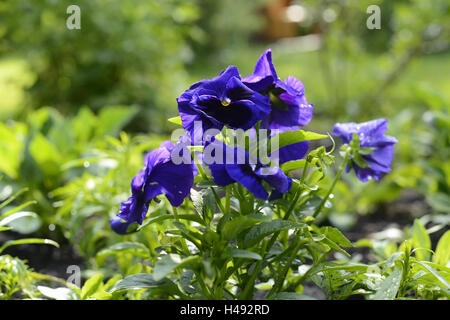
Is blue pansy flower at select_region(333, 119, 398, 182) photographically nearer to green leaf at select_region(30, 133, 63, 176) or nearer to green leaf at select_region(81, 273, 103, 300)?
green leaf at select_region(81, 273, 103, 300)

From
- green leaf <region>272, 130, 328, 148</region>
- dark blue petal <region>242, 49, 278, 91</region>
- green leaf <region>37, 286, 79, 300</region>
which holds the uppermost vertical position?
dark blue petal <region>242, 49, 278, 91</region>

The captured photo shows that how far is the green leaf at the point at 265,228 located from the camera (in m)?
1.00

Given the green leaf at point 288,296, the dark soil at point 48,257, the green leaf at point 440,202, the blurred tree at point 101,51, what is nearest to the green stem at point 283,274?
the green leaf at point 288,296

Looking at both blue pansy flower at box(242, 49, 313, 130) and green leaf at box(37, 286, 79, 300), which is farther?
green leaf at box(37, 286, 79, 300)

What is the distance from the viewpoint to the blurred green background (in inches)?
76.3

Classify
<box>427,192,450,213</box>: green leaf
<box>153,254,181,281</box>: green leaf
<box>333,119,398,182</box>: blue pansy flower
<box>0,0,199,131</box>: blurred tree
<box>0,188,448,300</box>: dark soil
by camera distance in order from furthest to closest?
<box>0,0,199,131</box>: blurred tree
<box>427,192,450,213</box>: green leaf
<box>0,188,448,300</box>: dark soil
<box>333,119,398,182</box>: blue pansy flower
<box>153,254,181,281</box>: green leaf

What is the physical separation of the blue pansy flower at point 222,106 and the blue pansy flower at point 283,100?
0.08 metres

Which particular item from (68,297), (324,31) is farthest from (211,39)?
(68,297)

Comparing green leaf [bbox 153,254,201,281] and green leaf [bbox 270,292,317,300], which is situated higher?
green leaf [bbox 153,254,201,281]

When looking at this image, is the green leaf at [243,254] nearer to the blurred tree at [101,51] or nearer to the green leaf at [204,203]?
the green leaf at [204,203]

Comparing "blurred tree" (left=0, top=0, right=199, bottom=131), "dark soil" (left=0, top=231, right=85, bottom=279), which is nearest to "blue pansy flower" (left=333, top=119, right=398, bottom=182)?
"dark soil" (left=0, top=231, right=85, bottom=279)
